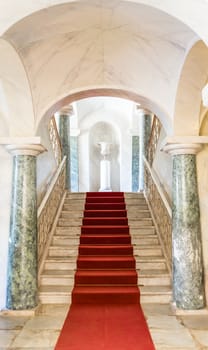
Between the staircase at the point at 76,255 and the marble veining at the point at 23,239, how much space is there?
522mm

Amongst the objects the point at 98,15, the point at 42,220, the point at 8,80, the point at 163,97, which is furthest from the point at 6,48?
the point at 42,220

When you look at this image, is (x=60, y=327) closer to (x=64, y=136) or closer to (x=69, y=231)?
(x=69, y=231)

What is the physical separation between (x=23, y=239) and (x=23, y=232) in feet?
0.29

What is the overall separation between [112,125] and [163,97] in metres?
7.42

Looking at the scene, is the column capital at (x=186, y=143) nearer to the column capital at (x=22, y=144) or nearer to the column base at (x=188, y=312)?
the column capital at (x=22, y=144)

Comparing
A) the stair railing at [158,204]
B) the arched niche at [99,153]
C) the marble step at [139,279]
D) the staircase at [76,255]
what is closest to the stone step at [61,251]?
the staircase at [76,255]

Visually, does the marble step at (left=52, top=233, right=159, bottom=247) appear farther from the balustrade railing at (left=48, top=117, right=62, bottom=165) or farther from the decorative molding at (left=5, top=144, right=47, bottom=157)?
the decorative molding at (left=5, top=144, right=47, bottom=157)

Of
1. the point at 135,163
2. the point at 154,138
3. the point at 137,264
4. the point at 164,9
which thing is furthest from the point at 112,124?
the point at 164,9

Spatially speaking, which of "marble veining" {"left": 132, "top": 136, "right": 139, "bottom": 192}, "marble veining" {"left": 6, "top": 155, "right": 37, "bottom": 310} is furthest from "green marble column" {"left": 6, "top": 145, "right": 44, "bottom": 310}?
"marble veining" {"left": 132, "top": 136, "right": 139, "bottom": 192}

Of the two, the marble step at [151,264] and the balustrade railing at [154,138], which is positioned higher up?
the balustrade railing at [154,138]

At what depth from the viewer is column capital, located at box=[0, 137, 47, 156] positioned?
5008 mm

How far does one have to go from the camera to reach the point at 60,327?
4324 millimetres

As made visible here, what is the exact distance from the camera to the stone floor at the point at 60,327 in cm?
379

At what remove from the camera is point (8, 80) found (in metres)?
4.75
